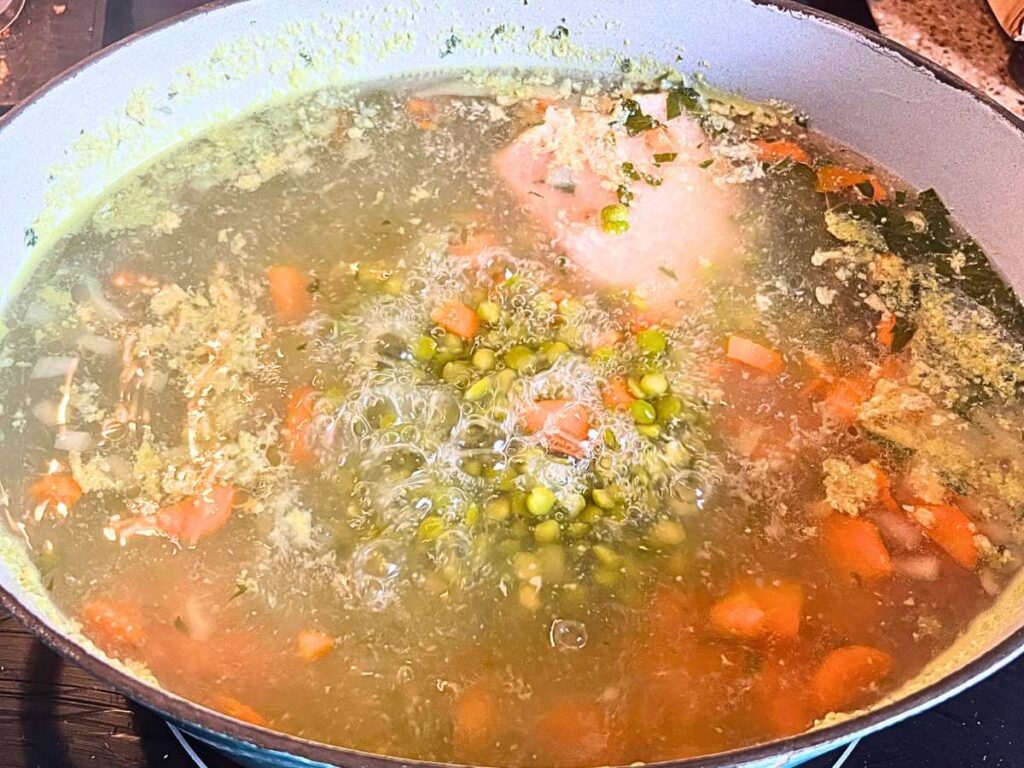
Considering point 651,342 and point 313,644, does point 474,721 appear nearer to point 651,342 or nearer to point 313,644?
point 313,644

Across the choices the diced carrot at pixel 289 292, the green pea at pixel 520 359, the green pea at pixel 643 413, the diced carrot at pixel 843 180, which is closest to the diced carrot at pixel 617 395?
the green pea at pixel 643 413

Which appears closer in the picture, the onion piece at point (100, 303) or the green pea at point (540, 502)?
the green pea at point (540, 502)

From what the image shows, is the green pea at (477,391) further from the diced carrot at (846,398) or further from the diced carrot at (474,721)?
the diced carrot at (846,398)

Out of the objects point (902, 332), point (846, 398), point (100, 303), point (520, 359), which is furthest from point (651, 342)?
point (100, 303)

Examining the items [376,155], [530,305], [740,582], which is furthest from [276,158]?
[740,582]

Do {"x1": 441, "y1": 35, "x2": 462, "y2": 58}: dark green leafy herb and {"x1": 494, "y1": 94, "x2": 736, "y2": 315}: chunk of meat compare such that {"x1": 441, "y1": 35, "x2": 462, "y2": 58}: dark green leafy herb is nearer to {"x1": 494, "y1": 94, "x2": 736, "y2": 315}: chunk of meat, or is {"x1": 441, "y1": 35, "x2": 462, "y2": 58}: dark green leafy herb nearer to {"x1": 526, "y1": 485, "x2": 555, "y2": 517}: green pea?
{"x1": 494, "y1": 94, "x2": 736, "y2": 315}: chunk of meat

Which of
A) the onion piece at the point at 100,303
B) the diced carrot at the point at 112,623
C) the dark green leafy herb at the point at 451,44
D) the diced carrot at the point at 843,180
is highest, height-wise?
the diced carrot at the point at 843,180

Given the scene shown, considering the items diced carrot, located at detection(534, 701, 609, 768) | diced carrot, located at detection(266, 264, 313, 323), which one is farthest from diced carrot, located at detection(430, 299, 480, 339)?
diced carrot, located at detection(534, 701, 609, 768)
